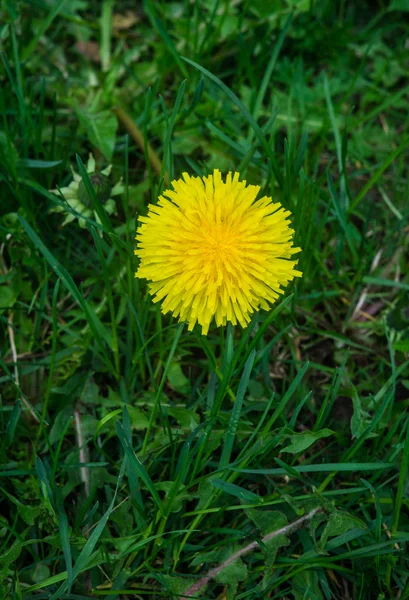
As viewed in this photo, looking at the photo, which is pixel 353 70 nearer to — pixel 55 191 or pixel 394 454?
pixel 55 191

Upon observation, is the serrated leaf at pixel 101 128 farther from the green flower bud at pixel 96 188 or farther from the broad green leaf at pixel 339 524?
the broad green leaf at pixel 339 524

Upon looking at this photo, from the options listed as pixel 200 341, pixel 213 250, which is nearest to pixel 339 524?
pixel 200 341

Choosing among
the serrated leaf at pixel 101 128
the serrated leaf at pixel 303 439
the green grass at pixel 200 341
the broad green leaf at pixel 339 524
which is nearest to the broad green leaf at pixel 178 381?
the green grass at pixel 200 341

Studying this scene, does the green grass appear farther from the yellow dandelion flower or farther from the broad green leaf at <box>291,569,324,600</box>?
the yellow dandelion flower

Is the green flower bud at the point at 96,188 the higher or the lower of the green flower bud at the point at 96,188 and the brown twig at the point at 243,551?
the higher

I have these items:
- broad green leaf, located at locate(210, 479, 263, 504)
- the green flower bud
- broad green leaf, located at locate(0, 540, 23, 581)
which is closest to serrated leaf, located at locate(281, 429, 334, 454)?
broad green leaf, located at locate(210, 479, 263, 504)
